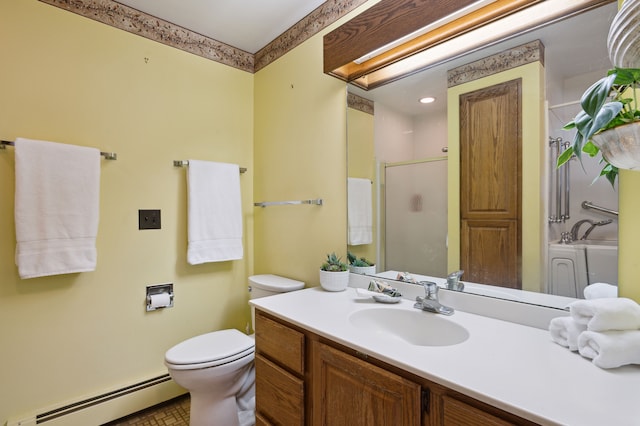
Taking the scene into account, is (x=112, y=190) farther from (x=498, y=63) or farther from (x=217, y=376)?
(x=498, y=63)

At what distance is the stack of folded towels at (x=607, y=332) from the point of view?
28.6 inches

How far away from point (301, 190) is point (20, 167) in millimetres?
1382

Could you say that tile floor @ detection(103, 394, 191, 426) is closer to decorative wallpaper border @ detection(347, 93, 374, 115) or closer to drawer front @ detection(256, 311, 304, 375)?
drawer front @ detection(256, 311, 304, 375)

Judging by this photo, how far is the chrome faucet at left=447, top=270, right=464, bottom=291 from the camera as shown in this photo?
4.05 feet

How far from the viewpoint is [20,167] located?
1.44 metres

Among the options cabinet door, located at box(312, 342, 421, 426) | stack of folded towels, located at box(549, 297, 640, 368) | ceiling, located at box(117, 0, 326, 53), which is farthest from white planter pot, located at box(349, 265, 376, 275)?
ceiling, located at box(117, 0, 326, 53)

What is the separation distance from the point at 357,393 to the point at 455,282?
1.96 ft

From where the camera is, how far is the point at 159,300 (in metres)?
1.86

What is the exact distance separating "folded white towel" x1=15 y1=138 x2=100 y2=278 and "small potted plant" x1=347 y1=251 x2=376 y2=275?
1.35 metres

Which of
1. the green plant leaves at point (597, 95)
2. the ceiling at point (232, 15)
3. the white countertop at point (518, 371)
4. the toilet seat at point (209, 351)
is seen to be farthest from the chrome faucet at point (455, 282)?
the ceiling at point (232, 15)

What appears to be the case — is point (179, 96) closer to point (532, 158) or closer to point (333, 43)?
point (333, 43)

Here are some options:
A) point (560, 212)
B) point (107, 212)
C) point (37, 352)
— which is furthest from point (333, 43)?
point (37, 352)

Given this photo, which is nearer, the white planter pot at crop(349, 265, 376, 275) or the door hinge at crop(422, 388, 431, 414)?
the door hinge at crop(422, 388, 431, 414)

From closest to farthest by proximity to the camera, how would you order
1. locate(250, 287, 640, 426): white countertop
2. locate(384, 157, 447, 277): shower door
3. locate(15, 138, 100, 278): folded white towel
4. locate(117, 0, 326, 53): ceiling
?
1. locate(250, 287, 640, 426): white countertop
2. locate(384, 157, 447, 277): shower door
3. locate(15, 138, 100, 278): folded white towel
4. locate(117, 0, 326, 53): ceiling
